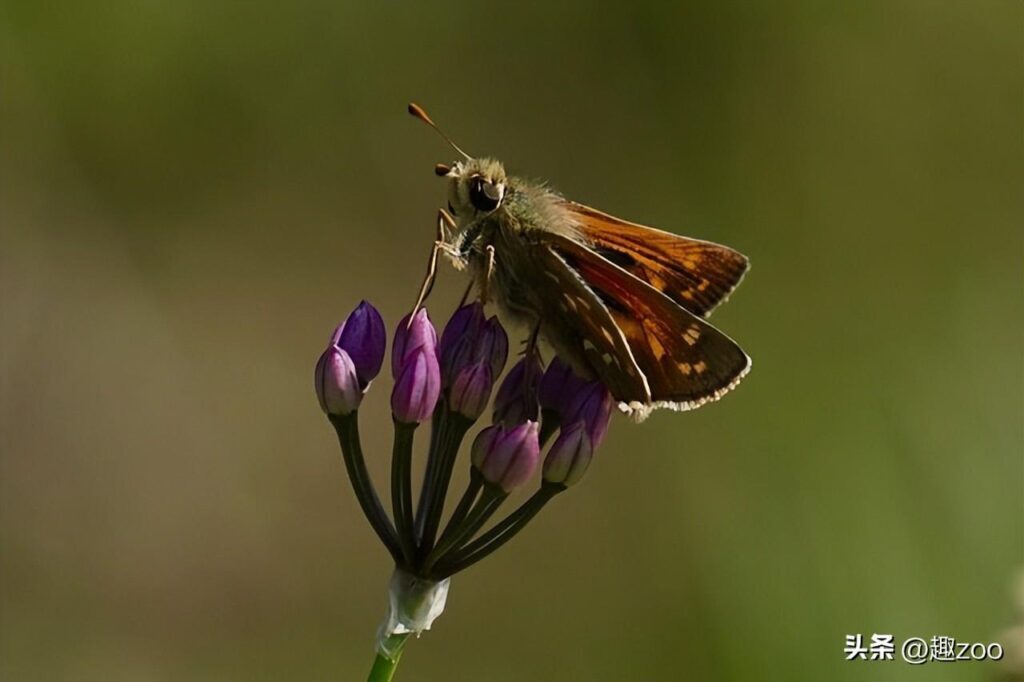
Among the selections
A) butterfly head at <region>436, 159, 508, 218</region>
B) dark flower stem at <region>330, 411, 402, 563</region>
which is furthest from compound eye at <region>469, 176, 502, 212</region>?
dark flower stem at <region>330, 411, 402, 563</region>

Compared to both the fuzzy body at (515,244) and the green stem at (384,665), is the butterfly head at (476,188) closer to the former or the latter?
the fuzzy body at (515,244)

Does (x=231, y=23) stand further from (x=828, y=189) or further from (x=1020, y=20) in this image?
(x=1020, y=20)

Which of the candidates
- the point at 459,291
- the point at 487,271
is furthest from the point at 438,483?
the point at 459,291

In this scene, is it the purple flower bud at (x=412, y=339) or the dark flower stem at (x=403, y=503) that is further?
the purple flower bud at (x=412, y=339)

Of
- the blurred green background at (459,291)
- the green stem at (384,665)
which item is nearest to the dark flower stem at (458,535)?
the green stem at (384,665)

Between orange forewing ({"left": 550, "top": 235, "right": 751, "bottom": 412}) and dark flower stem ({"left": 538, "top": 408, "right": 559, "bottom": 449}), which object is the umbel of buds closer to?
dark flower stem ({"left": 538, "top": 408, "right": 559, "bottom": 449})

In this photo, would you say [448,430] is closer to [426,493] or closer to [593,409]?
[426,493]

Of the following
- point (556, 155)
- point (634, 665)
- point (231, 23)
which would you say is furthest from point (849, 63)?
point (634, 665)
